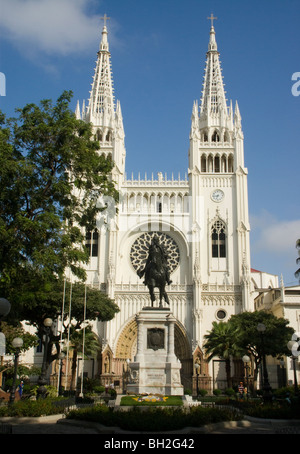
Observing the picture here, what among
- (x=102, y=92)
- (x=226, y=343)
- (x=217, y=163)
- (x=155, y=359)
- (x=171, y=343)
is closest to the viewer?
(x=155, y=359)

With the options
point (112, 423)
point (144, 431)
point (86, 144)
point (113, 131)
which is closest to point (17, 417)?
point (112, 423)

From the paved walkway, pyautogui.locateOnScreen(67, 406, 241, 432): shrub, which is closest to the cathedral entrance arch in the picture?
the paved walkway

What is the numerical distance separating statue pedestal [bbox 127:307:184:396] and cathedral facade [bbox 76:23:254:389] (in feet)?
90.2

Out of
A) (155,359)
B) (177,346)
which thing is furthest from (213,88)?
(155,359)

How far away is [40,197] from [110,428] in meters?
9.88

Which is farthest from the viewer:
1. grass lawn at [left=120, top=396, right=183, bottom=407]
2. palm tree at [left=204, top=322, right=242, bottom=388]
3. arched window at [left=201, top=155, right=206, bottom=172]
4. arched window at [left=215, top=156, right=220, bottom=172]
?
arched window at [left=215, top=156, right=220, bottom=172]

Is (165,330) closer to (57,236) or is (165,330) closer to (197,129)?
(57,236)

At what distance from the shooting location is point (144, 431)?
11.5m

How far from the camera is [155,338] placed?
61.8ft

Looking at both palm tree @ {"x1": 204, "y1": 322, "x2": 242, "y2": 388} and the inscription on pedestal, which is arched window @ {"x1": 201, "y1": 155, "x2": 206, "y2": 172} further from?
the inscription on pedestal

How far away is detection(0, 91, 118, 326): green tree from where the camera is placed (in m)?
17.4

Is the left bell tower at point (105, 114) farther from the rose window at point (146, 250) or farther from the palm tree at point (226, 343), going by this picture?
the palm tree at point (226, 343)

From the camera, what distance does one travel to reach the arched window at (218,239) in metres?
51.0

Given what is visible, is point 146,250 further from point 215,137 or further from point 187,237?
point 215,137
